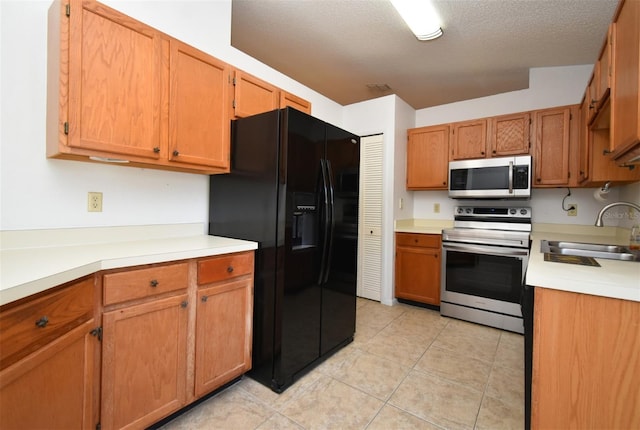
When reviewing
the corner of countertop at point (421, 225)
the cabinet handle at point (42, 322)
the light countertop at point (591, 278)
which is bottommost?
the cabinet handle at point (42, 322)

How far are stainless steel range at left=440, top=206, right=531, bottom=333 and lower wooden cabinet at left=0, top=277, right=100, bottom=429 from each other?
9.65 feet

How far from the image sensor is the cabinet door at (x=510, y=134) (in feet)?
9.71

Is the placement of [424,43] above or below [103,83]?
above

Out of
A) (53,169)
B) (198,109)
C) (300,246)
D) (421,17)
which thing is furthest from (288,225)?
(421,17)

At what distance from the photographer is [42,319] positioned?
0.89 metres

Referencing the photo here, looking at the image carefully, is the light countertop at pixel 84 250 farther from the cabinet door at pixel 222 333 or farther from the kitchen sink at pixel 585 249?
the kitchen sink at pixel 585 249

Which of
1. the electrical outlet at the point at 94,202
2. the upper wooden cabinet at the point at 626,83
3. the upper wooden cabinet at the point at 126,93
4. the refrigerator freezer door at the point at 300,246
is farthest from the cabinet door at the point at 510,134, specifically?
the electrical outlet at the point at 94,202

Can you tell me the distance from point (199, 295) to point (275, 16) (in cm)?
227

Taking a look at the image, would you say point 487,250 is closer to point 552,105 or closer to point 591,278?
point 552,105

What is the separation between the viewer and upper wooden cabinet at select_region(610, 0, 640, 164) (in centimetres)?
105

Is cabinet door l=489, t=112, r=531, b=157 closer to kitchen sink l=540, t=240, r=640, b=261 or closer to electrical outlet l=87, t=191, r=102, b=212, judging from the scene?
kitchen sink l=540, t=240, r=640, b=261

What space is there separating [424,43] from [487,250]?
2.05 meters

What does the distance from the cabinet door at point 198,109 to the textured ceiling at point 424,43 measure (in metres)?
0.87

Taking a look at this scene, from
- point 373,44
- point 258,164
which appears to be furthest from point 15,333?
point 373,44
